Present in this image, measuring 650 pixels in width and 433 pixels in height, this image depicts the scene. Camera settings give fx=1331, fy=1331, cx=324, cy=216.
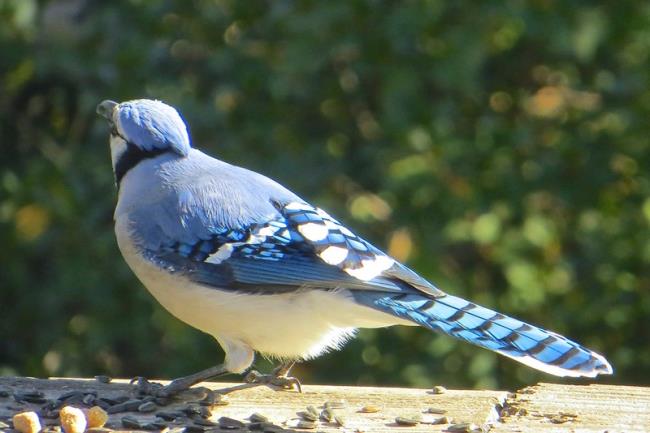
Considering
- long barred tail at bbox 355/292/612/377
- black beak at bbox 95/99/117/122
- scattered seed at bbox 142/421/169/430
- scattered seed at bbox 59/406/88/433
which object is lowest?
scattered seed at bbox 59/406/88/433

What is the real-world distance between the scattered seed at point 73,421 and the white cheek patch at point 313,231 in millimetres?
767

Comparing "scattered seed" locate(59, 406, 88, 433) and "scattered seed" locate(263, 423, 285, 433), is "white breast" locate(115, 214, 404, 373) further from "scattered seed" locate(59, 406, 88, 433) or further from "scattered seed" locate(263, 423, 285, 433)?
"scattered seed" locate(59, 406, 88, 433)

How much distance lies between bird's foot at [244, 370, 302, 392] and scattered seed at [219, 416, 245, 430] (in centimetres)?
33

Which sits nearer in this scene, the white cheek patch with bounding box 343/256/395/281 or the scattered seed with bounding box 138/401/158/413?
the scattered seed with bounding box 138/401/158/413

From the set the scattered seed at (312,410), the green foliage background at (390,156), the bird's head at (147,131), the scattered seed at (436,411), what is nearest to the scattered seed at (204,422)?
the scattered seed at (312,410)

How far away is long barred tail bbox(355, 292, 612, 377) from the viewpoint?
296 cm

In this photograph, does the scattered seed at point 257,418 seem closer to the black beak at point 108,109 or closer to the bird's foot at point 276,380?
the bird's foot at point 276,380

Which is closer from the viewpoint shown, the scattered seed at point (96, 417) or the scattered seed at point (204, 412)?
the scattered seed at point (96, 417)

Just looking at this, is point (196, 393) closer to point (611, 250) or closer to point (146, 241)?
point (146, 241)

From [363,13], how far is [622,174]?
1.19 meters

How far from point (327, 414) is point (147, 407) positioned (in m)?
0.44

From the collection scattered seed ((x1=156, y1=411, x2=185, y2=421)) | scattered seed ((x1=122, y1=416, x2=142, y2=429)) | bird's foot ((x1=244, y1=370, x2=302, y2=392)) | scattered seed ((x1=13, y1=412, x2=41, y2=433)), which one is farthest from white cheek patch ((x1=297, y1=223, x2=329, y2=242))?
scattered seed ((x1=13, y1=412, x2=41, y2=433))

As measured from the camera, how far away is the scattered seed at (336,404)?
311 cm

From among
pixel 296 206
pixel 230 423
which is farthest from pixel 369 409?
pixel 296 206
